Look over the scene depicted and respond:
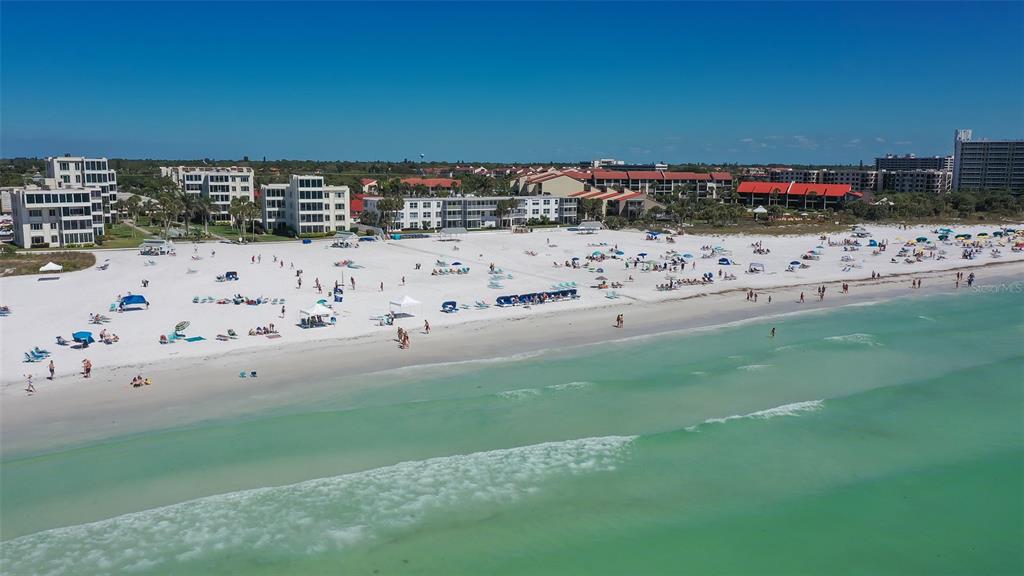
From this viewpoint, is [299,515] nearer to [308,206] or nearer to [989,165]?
[308,206]

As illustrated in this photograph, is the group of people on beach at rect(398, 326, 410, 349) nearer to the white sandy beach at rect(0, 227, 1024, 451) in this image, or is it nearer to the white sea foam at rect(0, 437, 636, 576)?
the white sandy beach at rect(0, 227, 1024, 451)

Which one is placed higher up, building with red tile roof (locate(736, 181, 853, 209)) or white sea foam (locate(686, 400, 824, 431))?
building with red tile roof (locate(736, 181, 853, 209))

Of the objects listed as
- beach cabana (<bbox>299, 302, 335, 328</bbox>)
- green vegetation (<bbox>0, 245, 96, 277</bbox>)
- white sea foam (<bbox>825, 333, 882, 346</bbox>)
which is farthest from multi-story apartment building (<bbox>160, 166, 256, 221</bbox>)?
white sea foam (<bbox>825, 333, 882, 346</bbox>)

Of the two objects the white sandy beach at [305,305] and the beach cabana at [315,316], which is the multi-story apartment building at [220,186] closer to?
the white sandy beach at [305,305]

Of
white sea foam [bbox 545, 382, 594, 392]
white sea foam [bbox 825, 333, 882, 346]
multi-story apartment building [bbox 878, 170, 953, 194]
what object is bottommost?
white sea foam [bbox 545, 382, 594, 392]

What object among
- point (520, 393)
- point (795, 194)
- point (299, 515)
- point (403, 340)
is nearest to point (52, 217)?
point (403, 340)

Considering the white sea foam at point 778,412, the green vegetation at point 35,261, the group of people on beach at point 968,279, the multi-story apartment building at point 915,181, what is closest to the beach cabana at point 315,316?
the white sea foam at point 778,412

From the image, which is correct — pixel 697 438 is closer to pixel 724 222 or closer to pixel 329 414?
pixel 329 414
